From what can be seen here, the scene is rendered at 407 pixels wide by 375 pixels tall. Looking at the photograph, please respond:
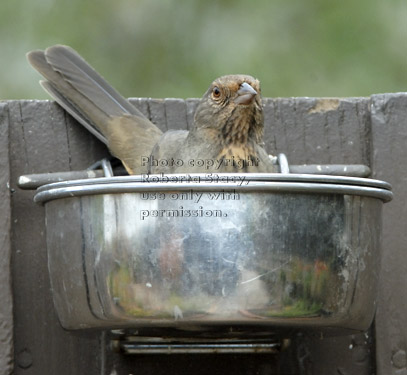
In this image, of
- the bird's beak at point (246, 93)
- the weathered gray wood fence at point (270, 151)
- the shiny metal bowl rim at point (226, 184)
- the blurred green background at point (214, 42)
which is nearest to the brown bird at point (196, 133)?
the bird's beak at point (246, 93)

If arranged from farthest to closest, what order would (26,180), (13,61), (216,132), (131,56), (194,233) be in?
(131,56) → (13,61) → (216,132) → (26,180) → (194,233)

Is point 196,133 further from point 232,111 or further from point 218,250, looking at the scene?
point 218,250

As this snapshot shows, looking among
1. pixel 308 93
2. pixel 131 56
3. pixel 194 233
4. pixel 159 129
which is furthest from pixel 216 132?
pixel 131 56

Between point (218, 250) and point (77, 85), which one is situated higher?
point (77, 85)

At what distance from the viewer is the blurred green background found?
678 cm

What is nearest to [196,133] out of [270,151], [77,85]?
[270,151]

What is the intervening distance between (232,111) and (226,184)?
1220 mm

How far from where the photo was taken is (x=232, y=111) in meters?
5.00

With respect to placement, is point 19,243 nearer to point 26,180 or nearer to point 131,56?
point 26,180

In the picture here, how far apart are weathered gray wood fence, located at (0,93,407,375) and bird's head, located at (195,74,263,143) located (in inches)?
6.2

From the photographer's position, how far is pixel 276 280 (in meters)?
3.91

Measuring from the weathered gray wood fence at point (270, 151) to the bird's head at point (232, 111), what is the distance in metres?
0.16

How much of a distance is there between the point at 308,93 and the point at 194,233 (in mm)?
3014

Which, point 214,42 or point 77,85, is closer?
point 77,85
